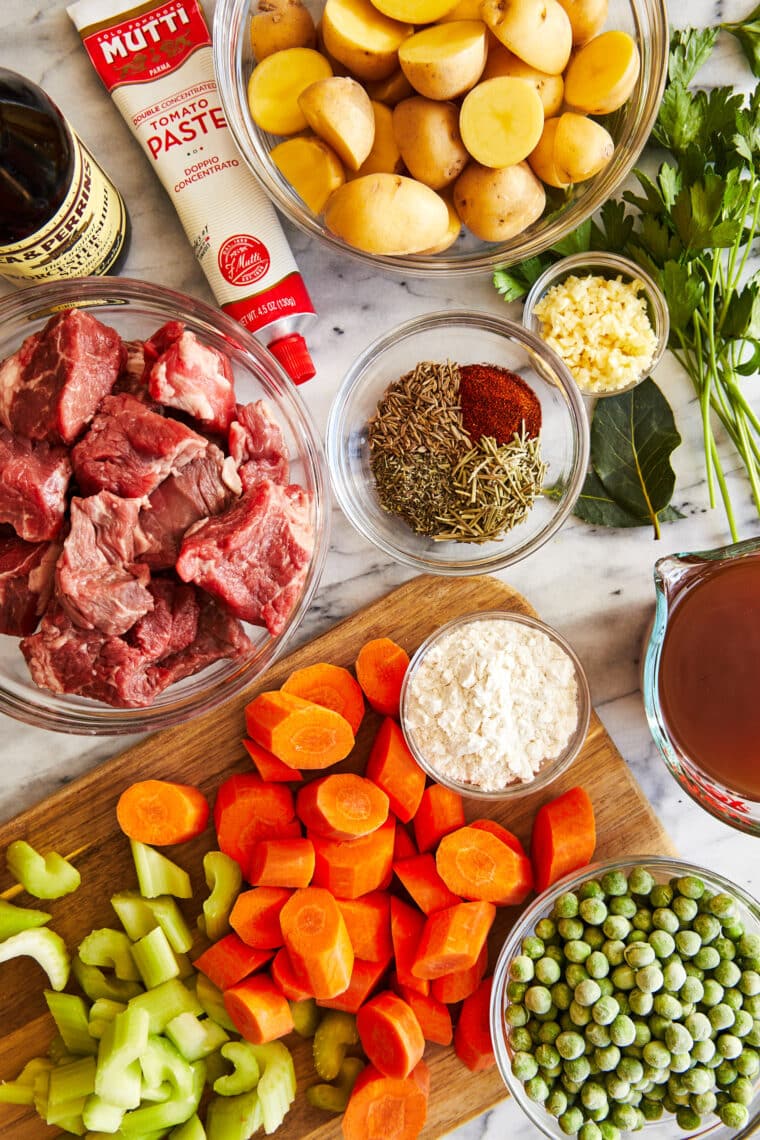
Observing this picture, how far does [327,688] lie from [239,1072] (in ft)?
2.53

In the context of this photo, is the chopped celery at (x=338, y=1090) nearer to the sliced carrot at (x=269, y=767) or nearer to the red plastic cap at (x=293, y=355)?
the sliced carrot at (x=269, y=767)

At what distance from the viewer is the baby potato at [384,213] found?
1.48m

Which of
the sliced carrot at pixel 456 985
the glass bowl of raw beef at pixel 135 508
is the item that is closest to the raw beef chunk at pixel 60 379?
the glass bowl of raw beef at pixel 135 508

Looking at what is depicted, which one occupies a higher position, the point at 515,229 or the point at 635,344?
the point at 515,229

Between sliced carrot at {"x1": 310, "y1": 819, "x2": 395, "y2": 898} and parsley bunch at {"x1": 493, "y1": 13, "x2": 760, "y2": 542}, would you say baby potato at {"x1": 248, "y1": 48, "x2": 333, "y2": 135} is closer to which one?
parsley bunch at {"x1": 493, "y1": 13, "x2": 760, "y2": 542}

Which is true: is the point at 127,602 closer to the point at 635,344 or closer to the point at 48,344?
the point at 48,344

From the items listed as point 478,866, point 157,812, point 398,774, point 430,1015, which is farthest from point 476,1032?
point 157,812

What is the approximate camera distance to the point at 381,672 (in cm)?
178

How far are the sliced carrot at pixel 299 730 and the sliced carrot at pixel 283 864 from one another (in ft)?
0.53

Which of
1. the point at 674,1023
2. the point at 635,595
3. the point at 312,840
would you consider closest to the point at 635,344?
the point at 635,595

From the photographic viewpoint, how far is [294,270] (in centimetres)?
169

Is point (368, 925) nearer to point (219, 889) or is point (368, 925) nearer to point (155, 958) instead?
point (219, 889)

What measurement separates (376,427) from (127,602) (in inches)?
26.9

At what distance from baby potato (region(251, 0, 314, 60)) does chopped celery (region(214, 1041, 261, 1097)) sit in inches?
74.3
